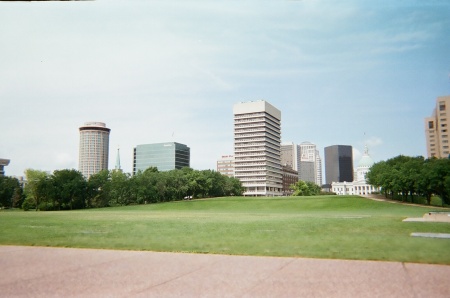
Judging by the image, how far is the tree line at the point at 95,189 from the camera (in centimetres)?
10031

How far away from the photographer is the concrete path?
22.5ft

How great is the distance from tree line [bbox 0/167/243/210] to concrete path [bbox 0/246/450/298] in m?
98.5

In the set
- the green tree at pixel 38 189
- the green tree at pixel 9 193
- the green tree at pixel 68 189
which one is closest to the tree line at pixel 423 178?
the green tree at pixel 68 189

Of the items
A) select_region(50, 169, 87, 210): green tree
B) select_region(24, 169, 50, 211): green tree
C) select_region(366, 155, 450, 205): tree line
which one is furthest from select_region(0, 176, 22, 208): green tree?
select_region(366, 155, 450, 205): tree line

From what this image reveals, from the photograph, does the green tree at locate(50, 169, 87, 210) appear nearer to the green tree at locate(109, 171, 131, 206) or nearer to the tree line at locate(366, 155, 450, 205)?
the green tree at locate(109, 171, 131, 206)

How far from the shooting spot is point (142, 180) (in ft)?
377

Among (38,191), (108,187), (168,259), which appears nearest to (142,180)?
(108,187)

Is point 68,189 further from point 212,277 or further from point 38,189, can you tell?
point 212,277

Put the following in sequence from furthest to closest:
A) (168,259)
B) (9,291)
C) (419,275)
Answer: (168,259) < (419,275) < (9,291)

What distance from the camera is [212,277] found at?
8.14m

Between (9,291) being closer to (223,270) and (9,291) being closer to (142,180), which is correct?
(223,270)

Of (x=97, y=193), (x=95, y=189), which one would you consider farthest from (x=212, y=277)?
(x=95, y=189)

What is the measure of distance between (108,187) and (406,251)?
10863 centimetres

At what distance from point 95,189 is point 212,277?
4383 inches
